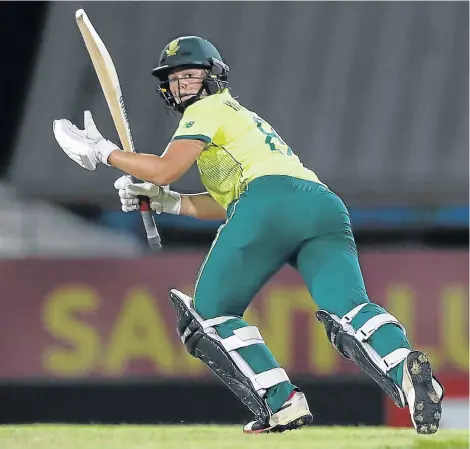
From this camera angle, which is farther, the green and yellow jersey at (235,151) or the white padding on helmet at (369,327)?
the green and yellow jersey at (235,151)

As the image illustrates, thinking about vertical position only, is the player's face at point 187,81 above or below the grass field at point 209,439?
above

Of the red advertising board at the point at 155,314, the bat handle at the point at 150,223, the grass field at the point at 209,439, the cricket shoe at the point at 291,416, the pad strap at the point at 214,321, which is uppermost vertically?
the bat handle at the point at 150,223

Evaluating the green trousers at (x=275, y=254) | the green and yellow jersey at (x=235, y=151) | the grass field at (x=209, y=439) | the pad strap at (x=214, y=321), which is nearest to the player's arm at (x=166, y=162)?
the green and yellow jersey at (x=235, y=151)

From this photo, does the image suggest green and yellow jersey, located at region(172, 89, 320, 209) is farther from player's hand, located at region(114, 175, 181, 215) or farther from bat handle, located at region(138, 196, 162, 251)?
bat handle, located at region(138, 196, 162, 251)

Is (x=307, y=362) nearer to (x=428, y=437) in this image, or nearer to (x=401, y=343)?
(x=428, y=437)

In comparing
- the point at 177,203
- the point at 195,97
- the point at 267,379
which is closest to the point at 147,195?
the point at 177,203

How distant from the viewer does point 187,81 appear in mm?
5680

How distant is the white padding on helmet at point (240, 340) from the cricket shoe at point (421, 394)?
68 centimetres

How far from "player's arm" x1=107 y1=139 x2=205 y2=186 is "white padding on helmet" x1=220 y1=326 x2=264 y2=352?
25.8 inches

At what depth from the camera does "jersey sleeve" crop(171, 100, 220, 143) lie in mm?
5406

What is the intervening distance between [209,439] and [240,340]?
2.88 ft

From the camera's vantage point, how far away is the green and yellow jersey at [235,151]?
18.1ft

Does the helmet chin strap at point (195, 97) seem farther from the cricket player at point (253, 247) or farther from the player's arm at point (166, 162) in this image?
the player's arm at point (166, 162)

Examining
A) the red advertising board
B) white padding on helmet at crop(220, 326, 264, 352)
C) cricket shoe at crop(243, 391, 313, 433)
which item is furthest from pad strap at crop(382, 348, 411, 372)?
the red advertising board
